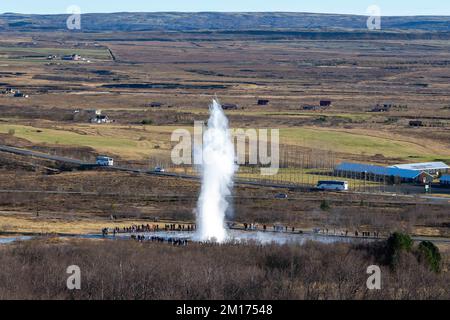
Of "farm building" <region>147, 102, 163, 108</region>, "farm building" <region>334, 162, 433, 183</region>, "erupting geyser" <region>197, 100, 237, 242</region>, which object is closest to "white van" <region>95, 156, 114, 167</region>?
"farm building" <region>334, 162, 433, 183</region>

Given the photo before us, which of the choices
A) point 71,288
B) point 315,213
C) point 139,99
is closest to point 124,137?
point 315,213

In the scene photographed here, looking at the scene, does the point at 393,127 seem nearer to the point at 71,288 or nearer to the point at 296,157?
the point at 296,157

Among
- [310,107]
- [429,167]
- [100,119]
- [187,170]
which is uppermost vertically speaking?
[310,107]

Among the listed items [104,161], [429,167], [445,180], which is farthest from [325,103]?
[445,180]

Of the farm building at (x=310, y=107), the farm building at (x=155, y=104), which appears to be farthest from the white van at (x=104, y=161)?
the farm building at (x=310, y=107)

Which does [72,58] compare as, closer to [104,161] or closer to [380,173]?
[104,161]
